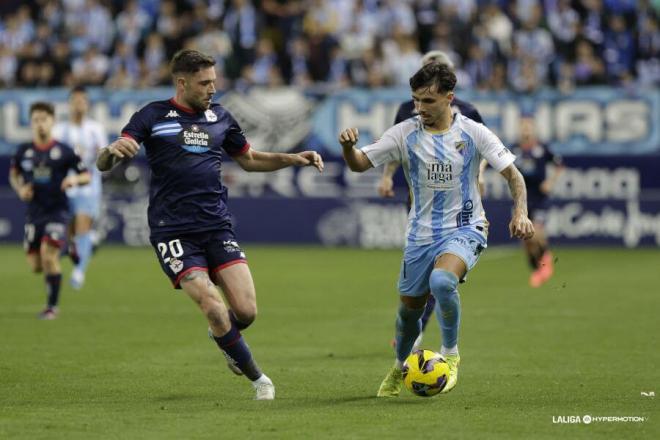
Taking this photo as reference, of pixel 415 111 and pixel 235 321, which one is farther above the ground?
pixel 415 111

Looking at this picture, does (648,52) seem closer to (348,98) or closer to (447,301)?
(348,98)

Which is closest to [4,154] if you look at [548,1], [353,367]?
[548,1]

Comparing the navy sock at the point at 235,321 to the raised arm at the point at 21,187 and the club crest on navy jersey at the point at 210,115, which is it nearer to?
the club crest on navy jersey at the point at 210,115

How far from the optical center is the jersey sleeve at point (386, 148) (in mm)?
9172

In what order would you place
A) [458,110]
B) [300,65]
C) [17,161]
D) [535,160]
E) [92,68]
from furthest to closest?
[92,68], [300,65], [535,160], [17,161], [458,110]

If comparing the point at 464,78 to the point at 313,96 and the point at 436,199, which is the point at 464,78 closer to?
the point at 313,96

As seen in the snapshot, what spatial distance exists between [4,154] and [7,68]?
2.11m

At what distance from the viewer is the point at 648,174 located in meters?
26.1

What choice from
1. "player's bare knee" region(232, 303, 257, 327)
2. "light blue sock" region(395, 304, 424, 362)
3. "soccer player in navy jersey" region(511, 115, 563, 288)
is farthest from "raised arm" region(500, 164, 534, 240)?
"soccer player in navy jersey" region(511, 115, 563, 288)

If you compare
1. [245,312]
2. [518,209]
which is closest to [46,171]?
[245,312]

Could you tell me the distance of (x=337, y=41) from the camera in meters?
28.2

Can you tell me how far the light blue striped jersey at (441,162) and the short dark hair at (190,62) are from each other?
1.24 m

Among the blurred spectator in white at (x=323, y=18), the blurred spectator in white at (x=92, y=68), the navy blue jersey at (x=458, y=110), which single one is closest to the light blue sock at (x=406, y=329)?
the navy blue jersey at (x=458, y=110)

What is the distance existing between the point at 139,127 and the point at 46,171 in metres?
6.44
